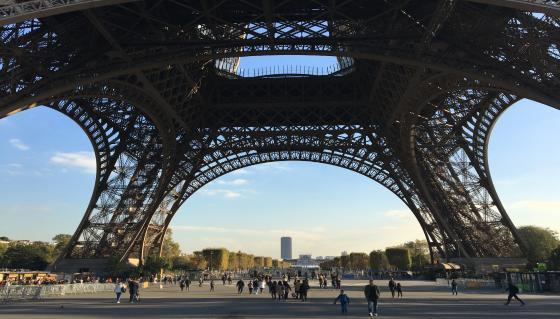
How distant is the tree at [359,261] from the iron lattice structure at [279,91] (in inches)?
3381

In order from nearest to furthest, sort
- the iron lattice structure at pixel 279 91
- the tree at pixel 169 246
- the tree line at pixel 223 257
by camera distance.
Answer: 1. the iron lattice structure at pixel 279 91
2. the tree line at pixel 223 257
3. the tree at pixel 169 246

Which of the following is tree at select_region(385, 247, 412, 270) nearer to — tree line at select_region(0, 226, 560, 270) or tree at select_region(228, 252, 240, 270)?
tree line at select_region(0, 226, 560, 270)

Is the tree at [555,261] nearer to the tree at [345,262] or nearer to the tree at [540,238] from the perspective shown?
the tree at [540,238]

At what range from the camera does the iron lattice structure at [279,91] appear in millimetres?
28031

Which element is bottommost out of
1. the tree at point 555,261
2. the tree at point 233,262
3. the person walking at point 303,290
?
the person walking at point 303,290

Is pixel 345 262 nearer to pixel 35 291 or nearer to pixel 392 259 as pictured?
pixel 392 259

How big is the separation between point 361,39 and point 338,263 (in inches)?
6342

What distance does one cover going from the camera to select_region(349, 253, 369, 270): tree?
14875 cm

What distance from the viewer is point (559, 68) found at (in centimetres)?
2684

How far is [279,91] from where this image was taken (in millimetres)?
55562

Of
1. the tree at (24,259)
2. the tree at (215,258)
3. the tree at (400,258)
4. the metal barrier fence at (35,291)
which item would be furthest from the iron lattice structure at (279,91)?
the tree at (215,258)

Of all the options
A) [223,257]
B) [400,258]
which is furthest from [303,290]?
[223,257]

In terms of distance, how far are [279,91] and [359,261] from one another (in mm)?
103998

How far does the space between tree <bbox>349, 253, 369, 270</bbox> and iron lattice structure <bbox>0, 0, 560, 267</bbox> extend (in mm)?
85866
